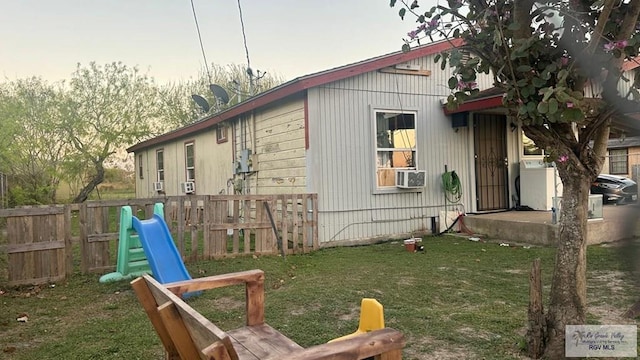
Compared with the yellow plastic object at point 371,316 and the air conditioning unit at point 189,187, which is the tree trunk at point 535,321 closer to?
the yellow plastic object at point 371,316

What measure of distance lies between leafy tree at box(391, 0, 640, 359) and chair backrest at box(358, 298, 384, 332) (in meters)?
1.31

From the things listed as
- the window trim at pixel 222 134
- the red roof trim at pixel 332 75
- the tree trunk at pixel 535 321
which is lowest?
the tree trunk at pixel 535 321

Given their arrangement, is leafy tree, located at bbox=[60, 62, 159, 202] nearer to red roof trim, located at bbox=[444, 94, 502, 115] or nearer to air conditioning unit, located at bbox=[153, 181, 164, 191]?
air conditioning unit, located at bbox=[153, 181, 164, 191]

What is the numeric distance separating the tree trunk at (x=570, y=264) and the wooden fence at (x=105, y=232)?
4647 millimetres

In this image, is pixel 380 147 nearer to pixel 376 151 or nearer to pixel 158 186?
pixel 376 151

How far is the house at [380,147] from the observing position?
7473mm

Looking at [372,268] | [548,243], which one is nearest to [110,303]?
[372,268]

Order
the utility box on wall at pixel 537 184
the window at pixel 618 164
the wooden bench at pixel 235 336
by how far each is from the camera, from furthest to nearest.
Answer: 1. the window at pixel 618 164
2. the utility box on wall at pixel 537 184
3. the wooden bench at pixel 235 336

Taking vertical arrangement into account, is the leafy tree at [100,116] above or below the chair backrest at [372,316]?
above

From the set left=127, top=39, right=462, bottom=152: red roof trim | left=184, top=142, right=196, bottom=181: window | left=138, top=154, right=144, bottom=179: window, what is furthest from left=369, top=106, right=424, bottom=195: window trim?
left=138, top=154, right=144, bottom=179: window

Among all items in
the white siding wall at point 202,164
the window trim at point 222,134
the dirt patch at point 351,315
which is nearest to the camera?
the dirt patch at point 351,315

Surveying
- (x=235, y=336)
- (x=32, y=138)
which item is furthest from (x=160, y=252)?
(x=32, y=138)

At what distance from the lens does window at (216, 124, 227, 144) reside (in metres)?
11.0

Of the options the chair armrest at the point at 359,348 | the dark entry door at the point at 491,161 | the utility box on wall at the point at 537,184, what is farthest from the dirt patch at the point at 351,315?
the utility box on wall at the point at 537,184
